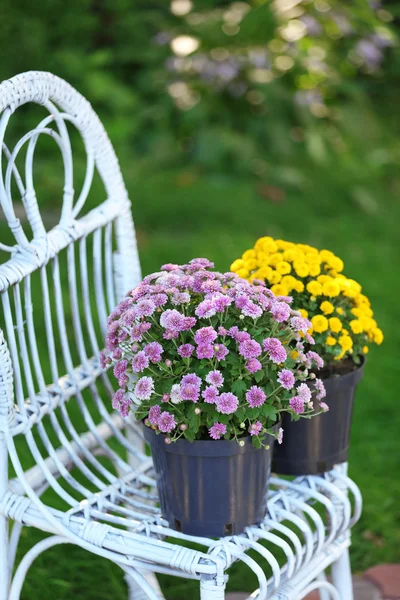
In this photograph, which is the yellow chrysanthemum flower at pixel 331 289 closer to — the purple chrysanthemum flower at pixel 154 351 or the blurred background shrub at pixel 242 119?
the purple chrysanthemum flower at pixel 154 351

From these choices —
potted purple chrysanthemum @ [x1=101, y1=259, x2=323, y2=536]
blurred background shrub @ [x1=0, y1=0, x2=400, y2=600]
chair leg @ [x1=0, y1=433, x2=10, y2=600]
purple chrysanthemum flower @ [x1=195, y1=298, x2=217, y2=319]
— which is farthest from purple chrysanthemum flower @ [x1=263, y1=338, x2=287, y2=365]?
blurred background shrub @ [x1=0, y1=0, x2=400, y2=600]

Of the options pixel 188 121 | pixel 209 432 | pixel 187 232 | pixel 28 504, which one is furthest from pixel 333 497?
pixel 188 121

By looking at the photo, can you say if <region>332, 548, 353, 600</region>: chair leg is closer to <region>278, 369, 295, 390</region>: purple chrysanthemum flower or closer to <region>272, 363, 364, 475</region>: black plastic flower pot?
<region>272, 363, 364, 475</region>: black plastic flower pot

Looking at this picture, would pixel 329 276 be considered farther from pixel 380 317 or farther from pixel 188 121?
pixel 188 121

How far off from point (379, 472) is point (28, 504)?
1.53m

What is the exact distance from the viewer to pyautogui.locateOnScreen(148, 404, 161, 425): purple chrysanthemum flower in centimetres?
149

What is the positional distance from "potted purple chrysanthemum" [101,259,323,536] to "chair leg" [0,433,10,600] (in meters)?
0.24

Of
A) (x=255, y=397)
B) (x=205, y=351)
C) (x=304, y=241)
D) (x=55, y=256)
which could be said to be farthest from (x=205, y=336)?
(x=304, y=241)

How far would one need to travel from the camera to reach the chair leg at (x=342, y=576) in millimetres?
1919

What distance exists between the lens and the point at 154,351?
4.91 feet

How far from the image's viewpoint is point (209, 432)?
1.52 metres

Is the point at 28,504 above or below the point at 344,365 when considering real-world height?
below

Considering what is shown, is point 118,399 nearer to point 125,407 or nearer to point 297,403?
point 125,407

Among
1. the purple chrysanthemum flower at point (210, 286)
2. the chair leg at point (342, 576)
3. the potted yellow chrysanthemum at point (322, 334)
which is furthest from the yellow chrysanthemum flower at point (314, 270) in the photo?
the chair leg at point (342, 576)
